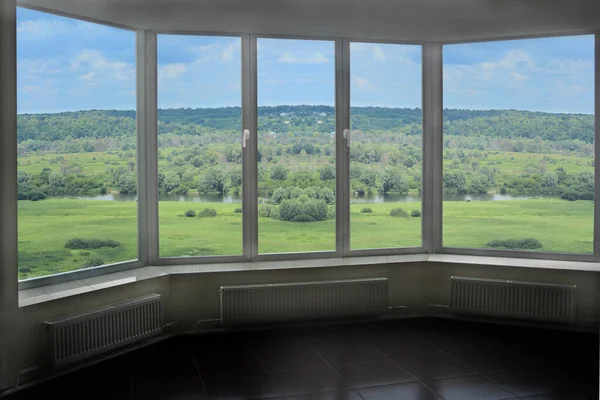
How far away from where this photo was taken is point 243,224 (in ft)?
17.8

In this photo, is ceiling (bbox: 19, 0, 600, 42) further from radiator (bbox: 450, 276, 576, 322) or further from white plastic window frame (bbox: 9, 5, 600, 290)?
radiator (bbox: 450, 276, 576, 322)

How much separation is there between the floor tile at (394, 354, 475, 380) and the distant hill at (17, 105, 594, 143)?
7.32 feet

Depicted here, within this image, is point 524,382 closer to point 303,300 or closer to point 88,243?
point 303,300

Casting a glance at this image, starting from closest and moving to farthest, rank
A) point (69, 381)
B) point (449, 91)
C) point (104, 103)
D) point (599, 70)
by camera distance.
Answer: point (69, 381), point (104, 103), point (599, 70), point (449, 91)

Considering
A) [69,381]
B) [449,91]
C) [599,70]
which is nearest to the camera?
[69,381]

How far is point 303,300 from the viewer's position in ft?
17.1

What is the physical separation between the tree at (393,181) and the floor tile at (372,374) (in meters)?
1.91

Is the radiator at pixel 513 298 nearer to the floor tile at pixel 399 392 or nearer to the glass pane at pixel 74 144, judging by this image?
the floor tile at pixel 399 392

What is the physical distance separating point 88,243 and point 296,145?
2006mm

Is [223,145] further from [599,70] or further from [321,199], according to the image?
[599,70]

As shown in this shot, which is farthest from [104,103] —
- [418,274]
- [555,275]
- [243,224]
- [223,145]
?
[555,275]

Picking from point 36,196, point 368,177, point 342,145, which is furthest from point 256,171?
point 36,196

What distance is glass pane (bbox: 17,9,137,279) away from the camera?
14.5 ft

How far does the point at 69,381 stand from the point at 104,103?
217 centimetres
